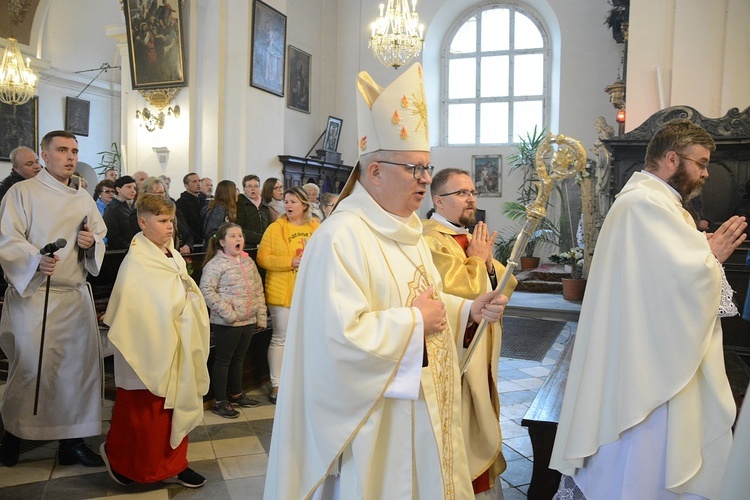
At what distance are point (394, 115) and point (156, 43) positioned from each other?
31.3 feet

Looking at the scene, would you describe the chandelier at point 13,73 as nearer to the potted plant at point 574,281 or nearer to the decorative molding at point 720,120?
the potted plant at point 574,281

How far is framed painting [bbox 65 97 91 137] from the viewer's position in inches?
551

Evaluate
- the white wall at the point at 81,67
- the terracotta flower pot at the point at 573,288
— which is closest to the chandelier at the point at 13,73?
the white wall at the point at 81,67

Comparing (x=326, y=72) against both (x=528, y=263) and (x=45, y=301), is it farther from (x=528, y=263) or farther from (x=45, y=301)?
(x=45, y=301)

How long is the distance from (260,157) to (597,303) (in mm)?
9907

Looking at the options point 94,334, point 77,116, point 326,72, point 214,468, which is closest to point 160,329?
point 94,334

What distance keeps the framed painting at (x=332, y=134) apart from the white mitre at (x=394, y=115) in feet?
40.8

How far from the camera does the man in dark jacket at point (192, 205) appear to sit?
7.23 metres

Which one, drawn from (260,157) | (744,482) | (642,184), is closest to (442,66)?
(260,157)

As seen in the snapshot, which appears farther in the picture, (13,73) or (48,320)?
(13,73)

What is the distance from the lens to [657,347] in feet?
7.60

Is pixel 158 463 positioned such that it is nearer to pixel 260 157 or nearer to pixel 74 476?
pixel 74 476

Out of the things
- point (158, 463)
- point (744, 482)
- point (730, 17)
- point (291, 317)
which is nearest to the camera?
point (744, 482)

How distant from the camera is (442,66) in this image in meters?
16.2
